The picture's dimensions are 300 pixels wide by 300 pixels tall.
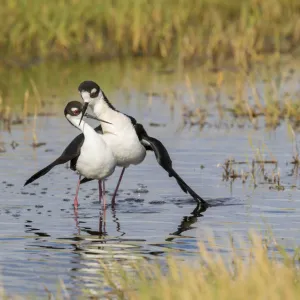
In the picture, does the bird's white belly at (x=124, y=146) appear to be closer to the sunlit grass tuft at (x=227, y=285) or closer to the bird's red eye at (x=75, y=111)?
the bird's red eye at (x=75, y=111)

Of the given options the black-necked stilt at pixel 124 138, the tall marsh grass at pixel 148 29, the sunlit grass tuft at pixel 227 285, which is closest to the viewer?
the sunlit grass tuft at pixel 227 285

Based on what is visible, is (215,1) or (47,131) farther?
(215,1)

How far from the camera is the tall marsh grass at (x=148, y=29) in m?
20.4

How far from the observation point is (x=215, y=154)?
12.7 metres

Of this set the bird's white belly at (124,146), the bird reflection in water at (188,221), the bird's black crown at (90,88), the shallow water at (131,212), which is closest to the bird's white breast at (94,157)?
the bird's white belly at (124,146)

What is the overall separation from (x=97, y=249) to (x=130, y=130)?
6.86 ft

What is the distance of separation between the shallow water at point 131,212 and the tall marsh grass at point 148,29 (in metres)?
6.48

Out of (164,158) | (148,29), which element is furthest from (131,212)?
(148,29)

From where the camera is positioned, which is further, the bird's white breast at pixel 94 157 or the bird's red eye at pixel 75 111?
the bird's red eye at pixel 75 111

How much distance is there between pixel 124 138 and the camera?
10.1 metres

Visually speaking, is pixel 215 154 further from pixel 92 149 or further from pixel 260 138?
pixel 92 149

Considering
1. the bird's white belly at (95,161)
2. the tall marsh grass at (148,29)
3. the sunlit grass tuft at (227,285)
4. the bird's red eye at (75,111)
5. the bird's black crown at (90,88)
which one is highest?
the tall marsh grass at (148,29)

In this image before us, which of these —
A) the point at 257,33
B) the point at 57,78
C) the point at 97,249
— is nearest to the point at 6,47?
the point at 57,78

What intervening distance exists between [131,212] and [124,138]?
72 centimetres
